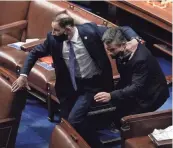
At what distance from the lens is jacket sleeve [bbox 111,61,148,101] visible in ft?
10.5

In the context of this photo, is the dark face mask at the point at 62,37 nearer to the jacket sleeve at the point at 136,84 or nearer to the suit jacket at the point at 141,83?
the suit jacket at the point at 141,83

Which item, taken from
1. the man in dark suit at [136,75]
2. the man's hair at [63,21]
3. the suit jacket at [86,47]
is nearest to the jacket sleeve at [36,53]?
the suit jacket at [86,47]

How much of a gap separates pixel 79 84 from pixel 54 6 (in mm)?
1317

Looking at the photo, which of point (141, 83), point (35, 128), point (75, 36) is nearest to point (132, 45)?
point (141, 83)

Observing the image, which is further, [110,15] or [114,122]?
[110,15]

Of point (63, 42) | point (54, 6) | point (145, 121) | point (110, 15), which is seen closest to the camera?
point (145, 121)

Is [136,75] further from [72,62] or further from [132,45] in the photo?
[72,62]

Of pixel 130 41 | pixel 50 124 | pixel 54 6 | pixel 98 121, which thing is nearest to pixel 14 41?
pixel 54 6

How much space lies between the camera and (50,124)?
4.29 metres

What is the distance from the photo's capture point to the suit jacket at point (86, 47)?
11.2 feet

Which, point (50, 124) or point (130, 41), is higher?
point (130, 41)

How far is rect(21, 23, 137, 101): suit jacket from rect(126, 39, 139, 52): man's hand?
0.28 feet

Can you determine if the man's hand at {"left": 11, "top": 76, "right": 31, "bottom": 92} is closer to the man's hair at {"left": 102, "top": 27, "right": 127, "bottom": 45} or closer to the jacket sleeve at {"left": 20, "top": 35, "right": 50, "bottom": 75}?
the jacket sleeve at {"left": 20, "top": 35, "right": 50, "bottom": 75}

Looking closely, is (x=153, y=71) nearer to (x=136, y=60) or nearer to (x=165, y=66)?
(x=136, y=60)
